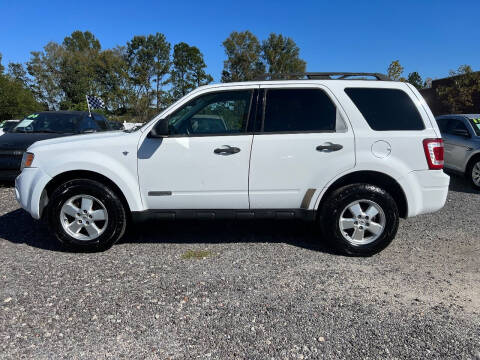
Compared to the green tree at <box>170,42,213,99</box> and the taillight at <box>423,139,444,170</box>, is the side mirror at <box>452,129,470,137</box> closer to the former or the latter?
the taillight at <box>423,139,444,170</box>

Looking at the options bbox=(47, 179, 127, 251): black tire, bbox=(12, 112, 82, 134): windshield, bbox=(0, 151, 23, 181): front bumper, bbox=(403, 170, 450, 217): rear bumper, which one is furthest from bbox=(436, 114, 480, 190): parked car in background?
bbox=(0, 151, 23, 181): front bumper

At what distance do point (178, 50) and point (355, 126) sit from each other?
147 feet

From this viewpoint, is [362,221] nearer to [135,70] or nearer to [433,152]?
[433,152]

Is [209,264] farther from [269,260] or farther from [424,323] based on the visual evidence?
[424,323]

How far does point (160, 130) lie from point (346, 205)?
7.05 feet

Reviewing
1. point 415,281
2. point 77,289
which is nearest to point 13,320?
point 77,289

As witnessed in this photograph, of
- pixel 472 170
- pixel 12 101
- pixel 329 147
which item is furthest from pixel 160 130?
pixel 12 101

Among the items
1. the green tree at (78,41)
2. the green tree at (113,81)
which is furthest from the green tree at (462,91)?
the green tree at (78,41)

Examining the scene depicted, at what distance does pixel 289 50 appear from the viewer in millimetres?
42125

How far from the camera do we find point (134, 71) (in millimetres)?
39188

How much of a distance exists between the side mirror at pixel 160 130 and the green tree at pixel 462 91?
2098cm

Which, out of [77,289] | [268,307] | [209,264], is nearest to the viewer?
[268,307]

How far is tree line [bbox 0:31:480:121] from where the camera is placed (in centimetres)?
3800

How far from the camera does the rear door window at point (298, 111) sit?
3.69 m
